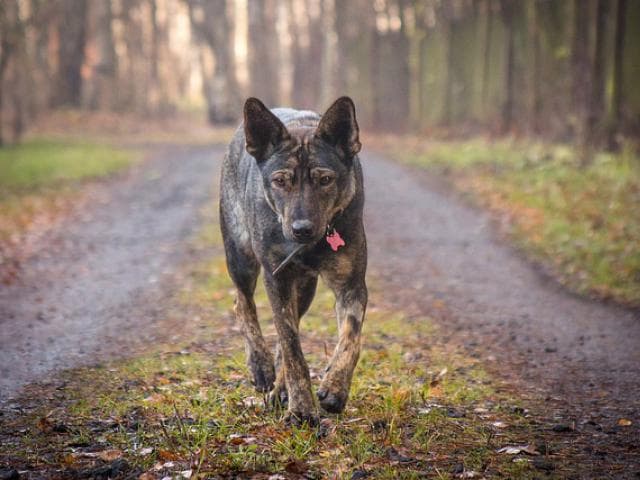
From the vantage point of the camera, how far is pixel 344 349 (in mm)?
5078

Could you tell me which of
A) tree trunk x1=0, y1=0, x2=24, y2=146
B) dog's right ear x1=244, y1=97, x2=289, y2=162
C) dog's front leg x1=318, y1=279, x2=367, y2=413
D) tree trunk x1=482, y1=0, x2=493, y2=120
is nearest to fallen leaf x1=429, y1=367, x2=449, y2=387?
dog's front leg x1=318, y1=279, x2=367, y2=413

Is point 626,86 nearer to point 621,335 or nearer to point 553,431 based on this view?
point 621,335

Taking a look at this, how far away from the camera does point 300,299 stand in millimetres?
5695

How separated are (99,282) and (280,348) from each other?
5.38 meters

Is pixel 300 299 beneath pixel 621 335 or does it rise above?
above

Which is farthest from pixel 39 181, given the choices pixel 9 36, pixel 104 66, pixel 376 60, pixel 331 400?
pixel 104 66

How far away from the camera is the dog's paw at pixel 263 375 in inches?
226

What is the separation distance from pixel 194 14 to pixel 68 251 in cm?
2743

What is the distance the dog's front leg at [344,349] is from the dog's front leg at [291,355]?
0.34ft

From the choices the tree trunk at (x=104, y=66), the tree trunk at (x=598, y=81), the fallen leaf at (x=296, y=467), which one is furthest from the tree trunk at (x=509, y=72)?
the tree trunk at (x=104, y=66)

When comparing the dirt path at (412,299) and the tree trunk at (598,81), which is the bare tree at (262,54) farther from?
the tree trunk at (598,81)

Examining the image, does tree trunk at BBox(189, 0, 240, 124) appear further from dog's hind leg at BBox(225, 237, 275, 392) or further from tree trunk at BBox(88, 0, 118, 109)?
dog's hind leg at BBox(225, 237, 275, 392)

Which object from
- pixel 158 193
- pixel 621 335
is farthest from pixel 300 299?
pixel 158 193

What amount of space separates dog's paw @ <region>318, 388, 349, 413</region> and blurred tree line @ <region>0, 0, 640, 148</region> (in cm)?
1275
